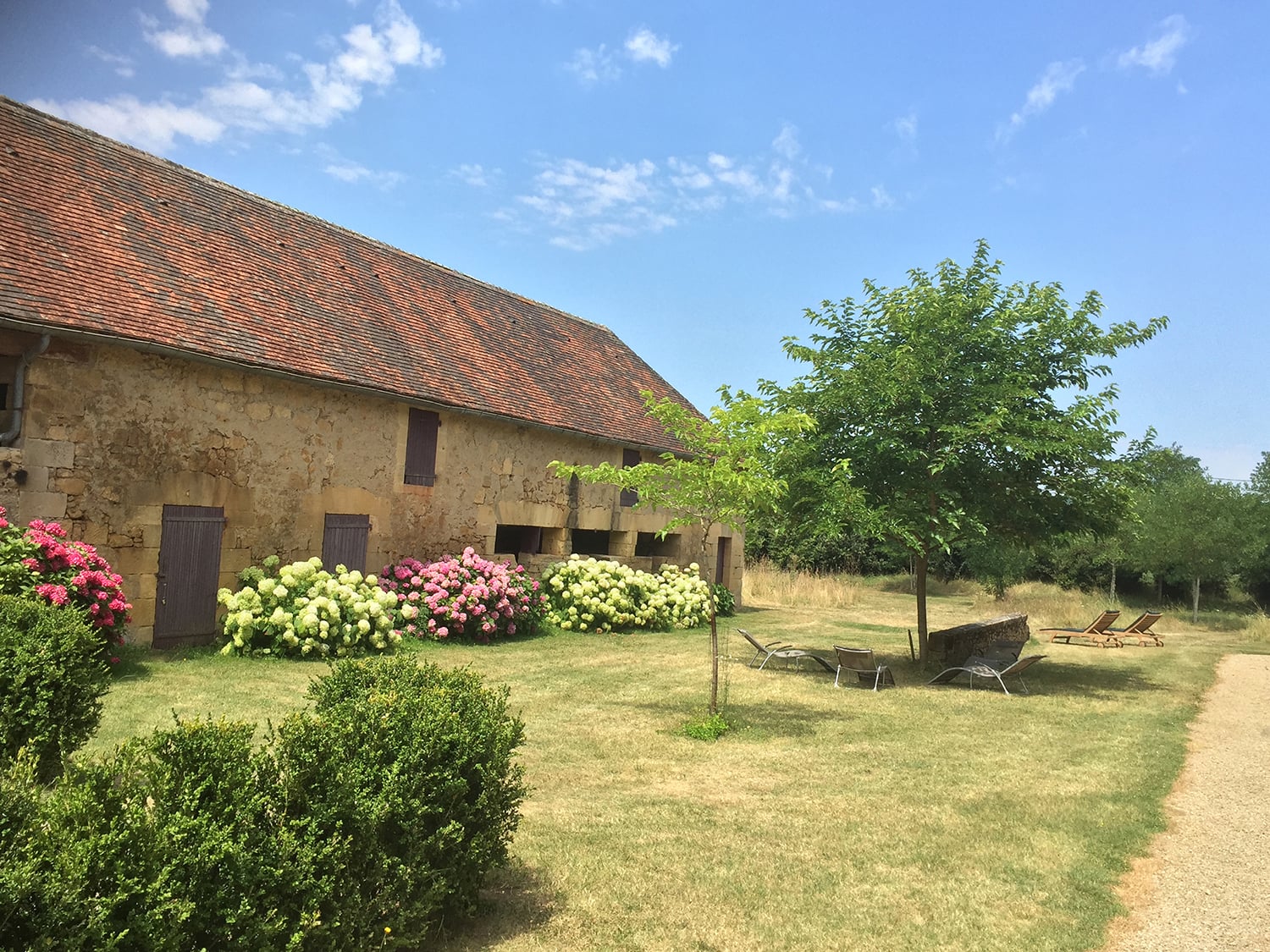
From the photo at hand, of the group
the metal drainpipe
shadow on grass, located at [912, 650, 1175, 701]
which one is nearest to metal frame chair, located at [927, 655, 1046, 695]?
shadow on grass, located at [912, 650, 1175, 701]

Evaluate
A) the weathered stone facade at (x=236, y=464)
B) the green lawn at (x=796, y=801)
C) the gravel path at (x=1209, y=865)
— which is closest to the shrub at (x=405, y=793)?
the green lawn at (x=796, y=801)

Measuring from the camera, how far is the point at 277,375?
1180 centimetres

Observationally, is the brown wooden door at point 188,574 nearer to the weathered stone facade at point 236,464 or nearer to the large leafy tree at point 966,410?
the weathered stone facade at point 236,464

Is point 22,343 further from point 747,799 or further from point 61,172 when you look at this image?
point 747,799

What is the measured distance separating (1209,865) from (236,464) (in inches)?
435

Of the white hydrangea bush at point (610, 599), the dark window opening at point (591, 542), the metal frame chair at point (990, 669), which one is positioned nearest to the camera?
the metal frame chair at point (990, 669)

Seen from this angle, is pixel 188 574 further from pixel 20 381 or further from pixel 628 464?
pixel 628 464

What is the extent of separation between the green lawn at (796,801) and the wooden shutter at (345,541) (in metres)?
2.08

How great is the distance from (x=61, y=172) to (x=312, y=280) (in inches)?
145

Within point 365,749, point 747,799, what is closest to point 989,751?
point 747,799

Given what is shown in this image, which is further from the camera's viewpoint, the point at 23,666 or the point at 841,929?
the point at 23,666

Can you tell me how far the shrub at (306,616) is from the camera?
10.8m

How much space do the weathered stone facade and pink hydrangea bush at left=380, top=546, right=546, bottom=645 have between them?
1.76 ft

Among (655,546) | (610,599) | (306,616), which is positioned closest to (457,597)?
(306,616)
